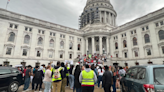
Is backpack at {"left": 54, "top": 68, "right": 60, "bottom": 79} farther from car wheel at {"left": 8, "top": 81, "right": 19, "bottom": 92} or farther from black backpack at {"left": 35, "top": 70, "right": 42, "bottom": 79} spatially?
car wheel at {"left": 8, "top": 81, "right": 19, "bottom": 92}

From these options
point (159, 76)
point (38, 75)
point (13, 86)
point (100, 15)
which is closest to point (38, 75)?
point (38, 75)

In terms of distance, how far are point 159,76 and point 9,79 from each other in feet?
32.2

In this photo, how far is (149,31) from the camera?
26.5 meters

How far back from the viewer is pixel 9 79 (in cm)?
721

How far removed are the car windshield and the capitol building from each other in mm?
20969

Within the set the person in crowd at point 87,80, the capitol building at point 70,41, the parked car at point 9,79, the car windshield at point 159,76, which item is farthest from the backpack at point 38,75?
the capitol building at point 70,41

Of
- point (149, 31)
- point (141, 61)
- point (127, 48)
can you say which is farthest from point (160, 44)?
point (127, 48)

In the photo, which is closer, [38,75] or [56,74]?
[56,74]

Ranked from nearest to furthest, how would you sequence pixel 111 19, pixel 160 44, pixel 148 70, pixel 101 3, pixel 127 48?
pixel 148 70 → pixel 160 44 → pixel 127 48 → pixel 111 19 → pixel 101 3

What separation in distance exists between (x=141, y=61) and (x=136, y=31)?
10.00 meters

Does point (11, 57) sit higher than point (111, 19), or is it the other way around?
point (111, 19)

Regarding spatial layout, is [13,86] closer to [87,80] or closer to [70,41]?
[87,80]

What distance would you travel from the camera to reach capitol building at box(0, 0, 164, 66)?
24.9 metres

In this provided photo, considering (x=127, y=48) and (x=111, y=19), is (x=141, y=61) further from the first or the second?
(x=111, y=19)
